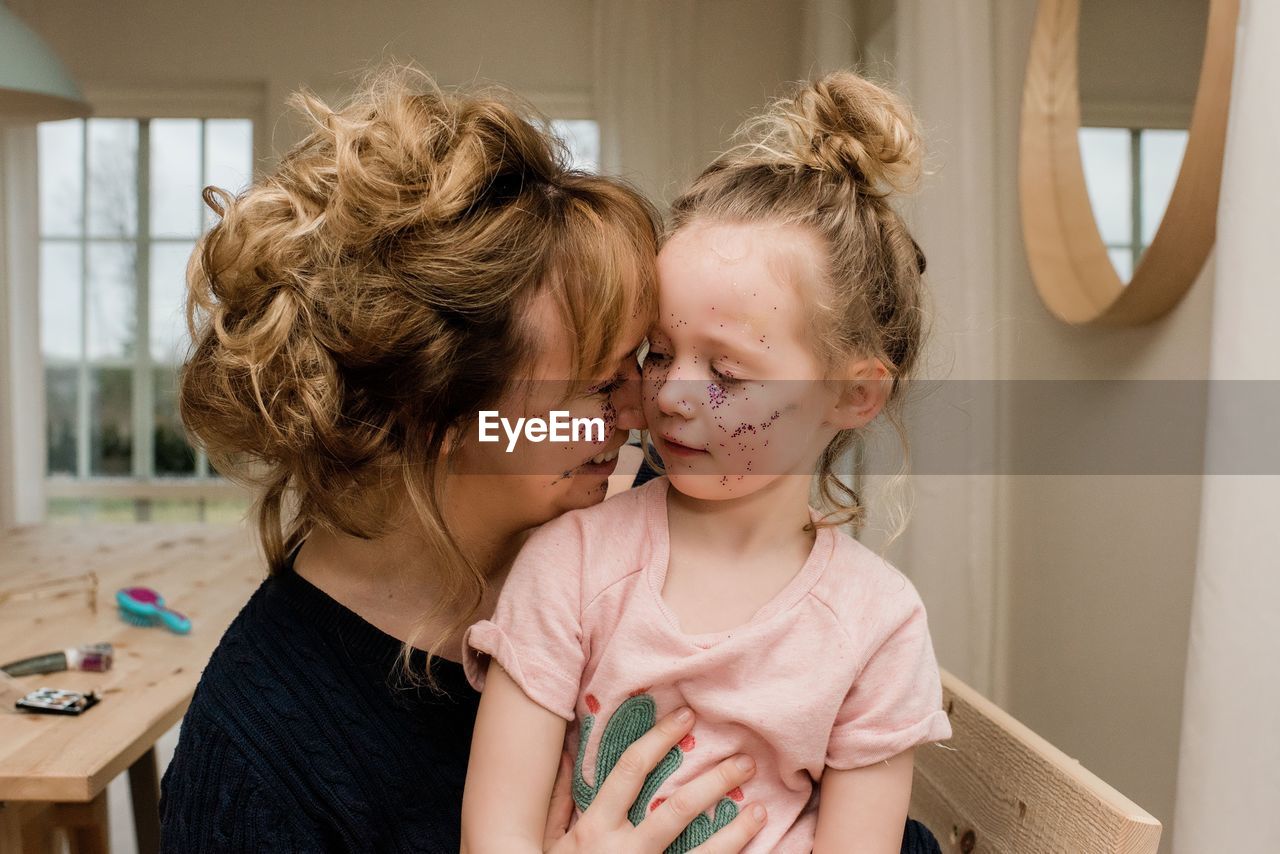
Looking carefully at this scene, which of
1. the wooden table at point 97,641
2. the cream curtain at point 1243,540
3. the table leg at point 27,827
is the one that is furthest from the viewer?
the table leg at point 27,827

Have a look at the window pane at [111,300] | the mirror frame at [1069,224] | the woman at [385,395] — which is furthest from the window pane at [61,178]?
the woman at [385,395]

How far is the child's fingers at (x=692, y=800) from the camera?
756mm

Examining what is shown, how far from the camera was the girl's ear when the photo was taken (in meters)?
0.83

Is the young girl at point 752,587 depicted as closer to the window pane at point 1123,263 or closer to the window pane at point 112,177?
the window pane at point 1123,263

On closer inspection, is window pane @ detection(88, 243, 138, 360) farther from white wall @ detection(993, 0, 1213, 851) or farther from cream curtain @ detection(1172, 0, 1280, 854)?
cream curtain @ detection(1172, 0, 1280, 854)

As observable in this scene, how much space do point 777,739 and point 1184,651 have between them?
928 mm

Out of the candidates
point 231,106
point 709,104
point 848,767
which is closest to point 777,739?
point 848,767

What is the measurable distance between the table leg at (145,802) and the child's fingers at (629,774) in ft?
4.69

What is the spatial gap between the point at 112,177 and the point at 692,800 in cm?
420

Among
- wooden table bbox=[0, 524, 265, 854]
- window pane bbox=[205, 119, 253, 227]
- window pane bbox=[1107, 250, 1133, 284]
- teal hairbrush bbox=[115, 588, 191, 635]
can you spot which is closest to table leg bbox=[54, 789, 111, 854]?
wooden table bbox=[0, 524, 265, 854]

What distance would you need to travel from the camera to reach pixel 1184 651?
146 cm

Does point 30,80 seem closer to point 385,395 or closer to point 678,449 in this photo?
point 385,395

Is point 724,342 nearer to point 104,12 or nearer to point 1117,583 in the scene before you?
point 1117,583

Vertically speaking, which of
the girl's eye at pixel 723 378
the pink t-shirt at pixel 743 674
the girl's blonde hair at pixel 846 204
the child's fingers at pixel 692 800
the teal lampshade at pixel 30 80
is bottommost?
the child's fingers at pixel 692 800
